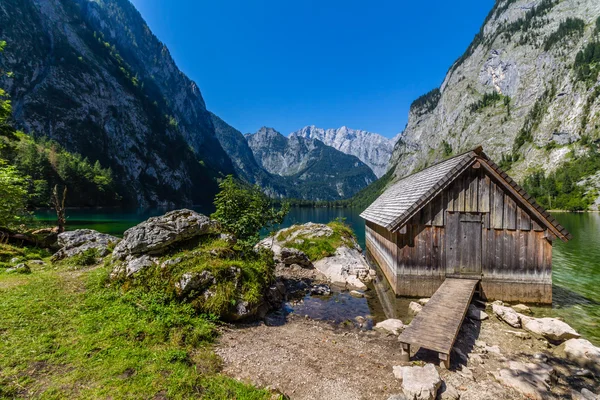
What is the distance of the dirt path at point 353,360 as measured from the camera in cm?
690

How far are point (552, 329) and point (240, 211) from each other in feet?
48.5

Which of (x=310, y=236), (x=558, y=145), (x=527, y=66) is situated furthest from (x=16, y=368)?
(x=527, y=66)

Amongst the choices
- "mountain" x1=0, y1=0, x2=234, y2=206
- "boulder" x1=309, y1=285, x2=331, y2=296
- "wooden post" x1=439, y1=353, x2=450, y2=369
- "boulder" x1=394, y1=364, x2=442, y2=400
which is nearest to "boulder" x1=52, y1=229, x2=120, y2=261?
"boulder" x1=309, y1=285, x2=331, y2=296

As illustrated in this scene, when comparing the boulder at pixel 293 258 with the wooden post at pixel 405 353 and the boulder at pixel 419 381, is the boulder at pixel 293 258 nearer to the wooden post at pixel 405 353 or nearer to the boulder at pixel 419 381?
the wooden post at pixel 405 353

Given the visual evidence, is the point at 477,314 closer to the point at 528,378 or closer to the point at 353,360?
the point at 528,378

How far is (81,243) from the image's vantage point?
17859 mm

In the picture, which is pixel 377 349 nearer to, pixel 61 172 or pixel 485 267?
pixel 485 267

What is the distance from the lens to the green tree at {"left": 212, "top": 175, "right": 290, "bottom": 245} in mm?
14938

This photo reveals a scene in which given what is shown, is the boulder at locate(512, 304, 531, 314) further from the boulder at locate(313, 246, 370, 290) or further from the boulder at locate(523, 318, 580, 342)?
the boulder at locate(313, 246, 370, 290)

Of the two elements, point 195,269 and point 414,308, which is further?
point 414,308

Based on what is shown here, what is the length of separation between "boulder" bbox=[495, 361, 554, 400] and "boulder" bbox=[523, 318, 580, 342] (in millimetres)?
2779

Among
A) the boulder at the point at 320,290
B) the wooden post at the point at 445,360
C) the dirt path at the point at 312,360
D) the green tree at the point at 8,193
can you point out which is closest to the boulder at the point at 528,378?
the wooden post at the point at 445,360

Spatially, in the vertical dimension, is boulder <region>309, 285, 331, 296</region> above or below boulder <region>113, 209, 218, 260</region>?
below

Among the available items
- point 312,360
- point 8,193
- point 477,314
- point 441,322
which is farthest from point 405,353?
point 8,193
